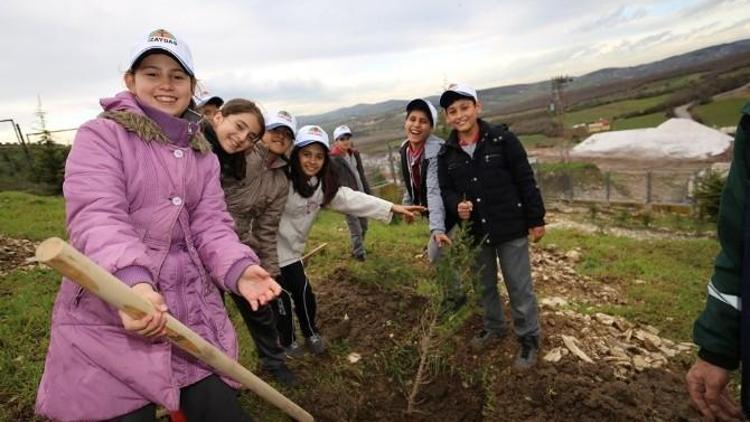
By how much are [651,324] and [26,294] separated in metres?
7.19

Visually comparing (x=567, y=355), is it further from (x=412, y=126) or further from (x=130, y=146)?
(x=130, y=146)

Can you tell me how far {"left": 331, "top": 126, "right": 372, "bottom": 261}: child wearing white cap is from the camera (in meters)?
6.84

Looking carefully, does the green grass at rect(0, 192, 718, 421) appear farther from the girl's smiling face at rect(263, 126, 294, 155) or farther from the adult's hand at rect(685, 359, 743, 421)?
the girl's smiling face at rect(263, 126, 294, 155)

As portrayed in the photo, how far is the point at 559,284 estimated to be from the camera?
616cm

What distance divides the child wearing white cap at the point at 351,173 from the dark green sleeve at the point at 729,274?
17.4ft

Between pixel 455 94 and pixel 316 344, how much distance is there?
8.21 ft

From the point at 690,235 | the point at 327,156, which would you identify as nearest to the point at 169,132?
the point at 327,156

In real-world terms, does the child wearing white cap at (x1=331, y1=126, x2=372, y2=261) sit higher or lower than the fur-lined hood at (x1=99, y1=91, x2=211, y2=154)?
lower

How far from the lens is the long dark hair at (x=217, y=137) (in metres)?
2.95

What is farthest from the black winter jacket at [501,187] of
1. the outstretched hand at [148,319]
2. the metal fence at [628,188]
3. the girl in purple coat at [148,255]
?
the metal fence at [628,188]

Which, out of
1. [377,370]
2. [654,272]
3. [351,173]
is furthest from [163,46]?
[654,272]

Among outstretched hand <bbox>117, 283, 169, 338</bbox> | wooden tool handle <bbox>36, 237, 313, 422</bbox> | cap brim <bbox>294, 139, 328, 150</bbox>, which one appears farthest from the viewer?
cap brim <bbox>294, 139, 328, 150</bbox>

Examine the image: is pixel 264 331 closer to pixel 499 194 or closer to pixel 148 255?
pixel 148 255

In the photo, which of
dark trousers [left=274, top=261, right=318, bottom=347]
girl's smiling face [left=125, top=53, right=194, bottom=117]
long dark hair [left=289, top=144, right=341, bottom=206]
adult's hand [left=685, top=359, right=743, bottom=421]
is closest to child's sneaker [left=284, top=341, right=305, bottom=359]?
dark trousers [left=274, top=261, right=318, bottom=347]
